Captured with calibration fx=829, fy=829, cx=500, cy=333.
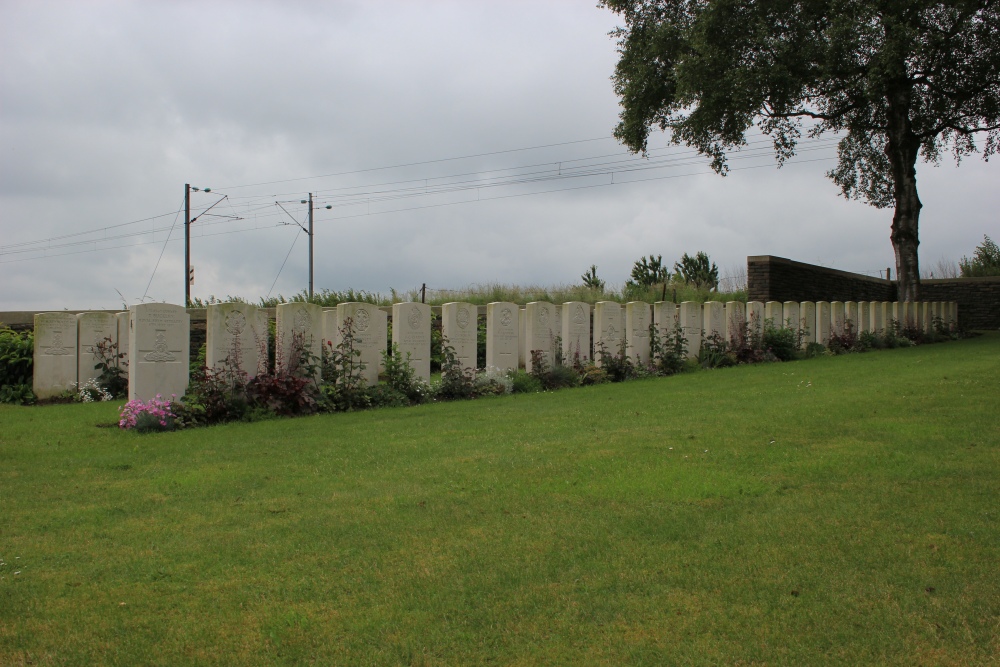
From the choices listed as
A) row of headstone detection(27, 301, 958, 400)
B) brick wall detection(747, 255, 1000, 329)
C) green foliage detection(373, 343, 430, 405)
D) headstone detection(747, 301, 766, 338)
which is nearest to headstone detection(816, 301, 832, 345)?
row of headstone detection(27, 301, 958, 400)

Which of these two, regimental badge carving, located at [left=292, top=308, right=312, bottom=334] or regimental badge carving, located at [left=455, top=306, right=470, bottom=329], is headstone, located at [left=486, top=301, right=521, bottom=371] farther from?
regimental badge carving, located at [left=292, top=308, right=312, bottom=334]

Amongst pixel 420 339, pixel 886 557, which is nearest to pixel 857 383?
pixel 420 339

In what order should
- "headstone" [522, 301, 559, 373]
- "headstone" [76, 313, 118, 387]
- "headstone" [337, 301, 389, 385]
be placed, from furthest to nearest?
"headstone" [522, 301, 559, 373]
"headstone" [76, 313, 118, 387]
"headstone" [337, 301, 389, 385]

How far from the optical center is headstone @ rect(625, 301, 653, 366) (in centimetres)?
1434

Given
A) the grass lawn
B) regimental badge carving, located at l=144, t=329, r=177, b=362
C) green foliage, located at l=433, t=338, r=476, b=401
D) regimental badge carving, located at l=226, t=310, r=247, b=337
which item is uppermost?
regimental badge carving, located at l=226, t=310, r=247, b=337

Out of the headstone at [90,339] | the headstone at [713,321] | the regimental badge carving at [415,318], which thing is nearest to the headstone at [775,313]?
the headstone at [713,321]

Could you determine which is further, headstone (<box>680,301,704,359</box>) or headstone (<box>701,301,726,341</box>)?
headstone (<box>701,301,726,341</box>)

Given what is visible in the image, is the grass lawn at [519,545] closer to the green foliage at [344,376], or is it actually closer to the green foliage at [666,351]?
the green foliage at [344,376]

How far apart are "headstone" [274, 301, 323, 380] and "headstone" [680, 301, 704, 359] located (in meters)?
7.58

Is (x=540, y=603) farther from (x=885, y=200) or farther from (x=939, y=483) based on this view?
(x=885, y=200)

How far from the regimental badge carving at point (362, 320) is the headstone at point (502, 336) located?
2.26 m

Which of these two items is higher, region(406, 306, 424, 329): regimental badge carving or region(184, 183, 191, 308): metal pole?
region(184, 183, 191, 308): metal pole

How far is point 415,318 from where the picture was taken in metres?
11.9

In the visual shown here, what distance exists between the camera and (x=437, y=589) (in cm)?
396
